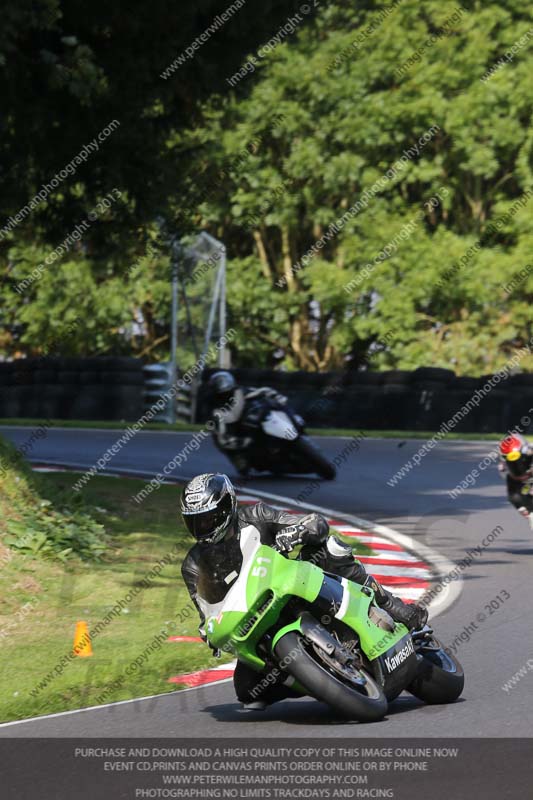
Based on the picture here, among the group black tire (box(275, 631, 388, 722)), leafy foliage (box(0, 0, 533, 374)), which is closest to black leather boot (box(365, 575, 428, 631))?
black tire (box(275, 631, 388, 722))

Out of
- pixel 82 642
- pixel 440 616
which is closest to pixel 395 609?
pixel 82 642

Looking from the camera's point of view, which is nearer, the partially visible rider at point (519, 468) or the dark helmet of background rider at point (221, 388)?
the partially visible rider at point (519, 468)

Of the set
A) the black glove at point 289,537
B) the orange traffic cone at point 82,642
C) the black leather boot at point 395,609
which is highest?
the black glove at point 289,537

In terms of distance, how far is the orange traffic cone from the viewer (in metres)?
8.51

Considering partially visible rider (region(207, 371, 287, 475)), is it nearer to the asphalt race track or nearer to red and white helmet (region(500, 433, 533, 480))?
the asphalt race track

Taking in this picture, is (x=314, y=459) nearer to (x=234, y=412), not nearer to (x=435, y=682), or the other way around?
(x=234, y=412)

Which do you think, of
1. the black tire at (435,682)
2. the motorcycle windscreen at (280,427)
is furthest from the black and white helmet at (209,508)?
the motorcycle windscreen at (280,427)

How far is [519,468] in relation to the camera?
1228 cm

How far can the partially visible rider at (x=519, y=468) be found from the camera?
1222 centimetres

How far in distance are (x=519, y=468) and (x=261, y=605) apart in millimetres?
6355

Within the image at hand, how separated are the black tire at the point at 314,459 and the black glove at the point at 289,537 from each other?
11.3 metres

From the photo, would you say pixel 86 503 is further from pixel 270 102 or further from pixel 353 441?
pixel 270 102

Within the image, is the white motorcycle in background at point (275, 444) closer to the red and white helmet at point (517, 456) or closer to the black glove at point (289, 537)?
the red and white helmet at point (517, 456)
